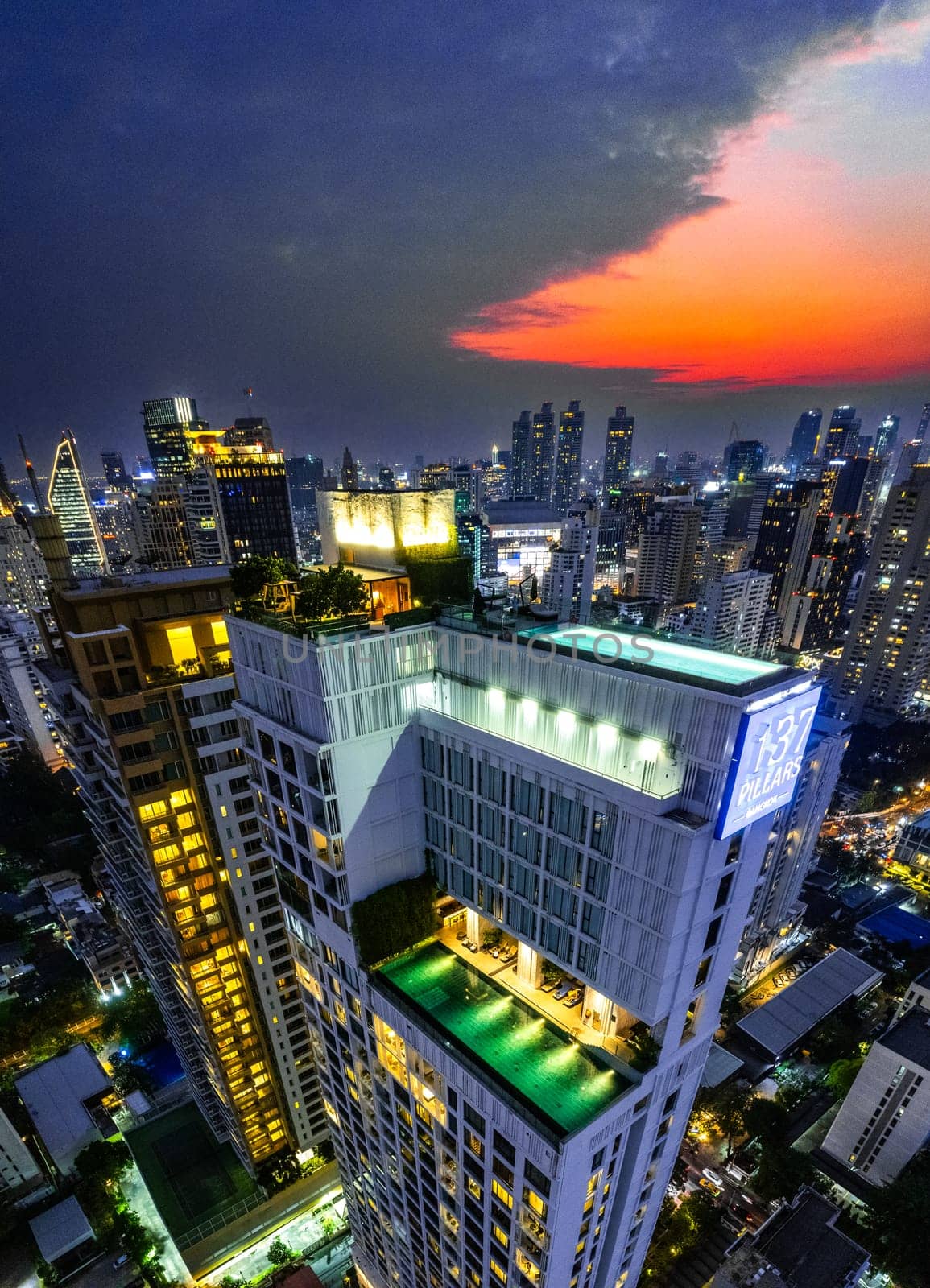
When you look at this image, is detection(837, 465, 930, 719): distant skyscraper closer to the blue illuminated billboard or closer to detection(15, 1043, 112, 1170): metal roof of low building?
the blue illuminated billboard

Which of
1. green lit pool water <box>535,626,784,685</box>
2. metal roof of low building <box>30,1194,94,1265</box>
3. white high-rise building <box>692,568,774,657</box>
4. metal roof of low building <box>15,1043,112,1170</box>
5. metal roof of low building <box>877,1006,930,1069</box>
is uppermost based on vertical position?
green lit pool water <box>535,626,784,685</box>

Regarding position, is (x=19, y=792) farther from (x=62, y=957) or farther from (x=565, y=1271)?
(x=565, y=1271)

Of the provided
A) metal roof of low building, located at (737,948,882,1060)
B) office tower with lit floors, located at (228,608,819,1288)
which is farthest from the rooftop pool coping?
metal roof of low building, located at (737,948,882,1060)

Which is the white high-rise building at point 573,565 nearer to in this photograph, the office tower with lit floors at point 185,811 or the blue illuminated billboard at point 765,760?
the office tower with lit floors at point 185,811

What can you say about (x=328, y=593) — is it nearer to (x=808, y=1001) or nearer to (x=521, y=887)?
(x=521, y=887)

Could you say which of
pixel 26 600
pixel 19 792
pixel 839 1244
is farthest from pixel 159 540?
pixel 839 1244

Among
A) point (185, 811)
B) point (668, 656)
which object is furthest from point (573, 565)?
point (668, 656)
